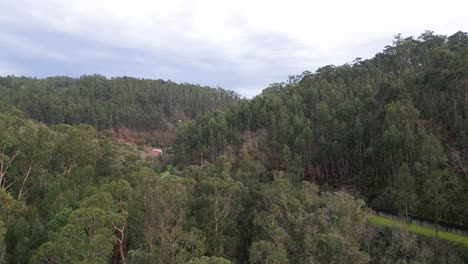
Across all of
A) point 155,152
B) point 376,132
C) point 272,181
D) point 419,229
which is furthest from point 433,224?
point 155,152

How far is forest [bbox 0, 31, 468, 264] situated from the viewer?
1747cm

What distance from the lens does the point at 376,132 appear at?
128 feet

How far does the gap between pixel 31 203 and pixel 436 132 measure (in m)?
34.6

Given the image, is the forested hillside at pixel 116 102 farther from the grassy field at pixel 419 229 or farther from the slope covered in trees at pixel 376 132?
the grassy field at pixel 419 229

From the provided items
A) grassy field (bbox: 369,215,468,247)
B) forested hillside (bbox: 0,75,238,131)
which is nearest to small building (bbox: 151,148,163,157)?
forested hillside (bbox: 0,75,238,131)

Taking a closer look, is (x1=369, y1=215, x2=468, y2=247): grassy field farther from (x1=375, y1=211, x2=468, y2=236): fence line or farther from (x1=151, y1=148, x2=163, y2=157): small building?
(x1=151, y1=148, x2=163, y2=157): small building

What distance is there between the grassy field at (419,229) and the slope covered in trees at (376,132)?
127 centimetres

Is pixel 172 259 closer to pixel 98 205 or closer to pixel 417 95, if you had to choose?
pixel 98 205

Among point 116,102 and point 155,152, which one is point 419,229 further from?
point 116,102

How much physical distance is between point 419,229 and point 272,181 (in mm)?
11048

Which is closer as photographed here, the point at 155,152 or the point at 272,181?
the point at 272,181

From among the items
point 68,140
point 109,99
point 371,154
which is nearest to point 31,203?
point 68,140

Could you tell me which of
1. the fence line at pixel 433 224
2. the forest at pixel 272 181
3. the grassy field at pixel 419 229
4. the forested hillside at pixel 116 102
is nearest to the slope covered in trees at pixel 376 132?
the forest at pixel 272 181

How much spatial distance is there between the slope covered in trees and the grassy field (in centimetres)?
127
